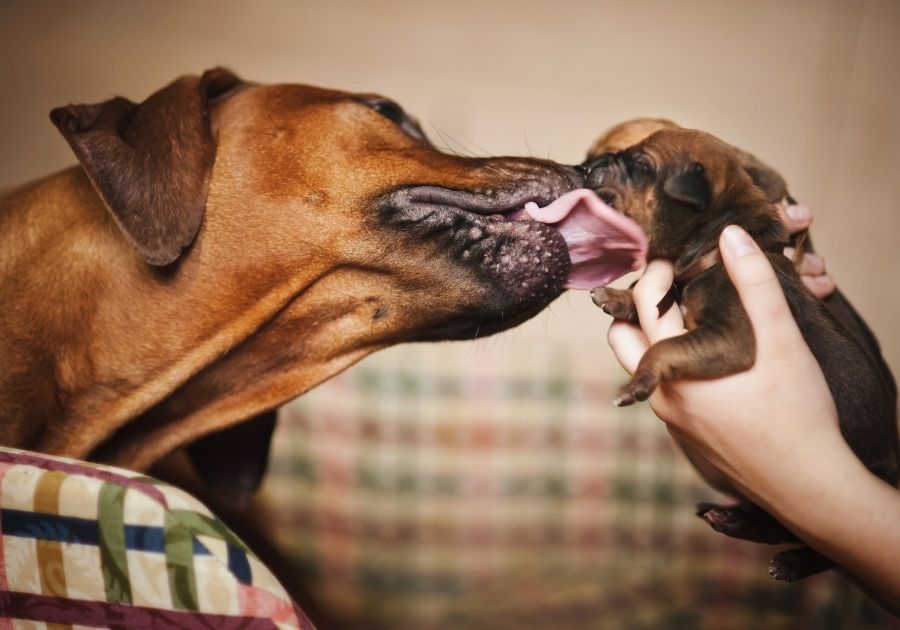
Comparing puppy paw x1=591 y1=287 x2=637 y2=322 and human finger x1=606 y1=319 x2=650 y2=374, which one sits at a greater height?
puppy paw x1=591 y1=287 x2=637 y2=322

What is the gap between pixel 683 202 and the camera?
4.25 feet

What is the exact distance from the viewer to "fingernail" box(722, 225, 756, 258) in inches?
45.6

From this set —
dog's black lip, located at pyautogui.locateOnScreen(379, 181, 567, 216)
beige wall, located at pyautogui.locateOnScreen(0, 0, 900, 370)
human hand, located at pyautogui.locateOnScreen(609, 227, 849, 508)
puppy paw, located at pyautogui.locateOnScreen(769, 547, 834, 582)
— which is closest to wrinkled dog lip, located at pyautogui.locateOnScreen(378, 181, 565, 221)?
dog's black lip, located at pyautogui.locateOnScreen(379, 181, 567, 216)

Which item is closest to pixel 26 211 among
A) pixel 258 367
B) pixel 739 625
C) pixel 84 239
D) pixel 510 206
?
pixel 84 239

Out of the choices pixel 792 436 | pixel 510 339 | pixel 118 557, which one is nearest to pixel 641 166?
pixel 792 436

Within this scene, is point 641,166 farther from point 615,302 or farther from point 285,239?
point 285,239

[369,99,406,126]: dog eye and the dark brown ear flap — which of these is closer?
[369,99,406,126]: dog eye

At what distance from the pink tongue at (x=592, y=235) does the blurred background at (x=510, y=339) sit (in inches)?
52.2

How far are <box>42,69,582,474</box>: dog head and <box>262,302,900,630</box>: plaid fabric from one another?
4.39 ft

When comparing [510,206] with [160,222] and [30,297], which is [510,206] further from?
[30,297]

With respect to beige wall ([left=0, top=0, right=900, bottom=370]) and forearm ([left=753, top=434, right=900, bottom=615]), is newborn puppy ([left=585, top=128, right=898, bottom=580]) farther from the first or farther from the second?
beige wall ([left=0, top=0, right=900, bottom=370])

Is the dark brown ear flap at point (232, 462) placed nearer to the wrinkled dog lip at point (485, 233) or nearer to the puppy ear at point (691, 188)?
the wrinkled dog lip at point (485, 233)

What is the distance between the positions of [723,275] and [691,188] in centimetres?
16

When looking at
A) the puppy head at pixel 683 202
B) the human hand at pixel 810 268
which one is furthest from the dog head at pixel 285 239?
the human hand at pixel 810 268
